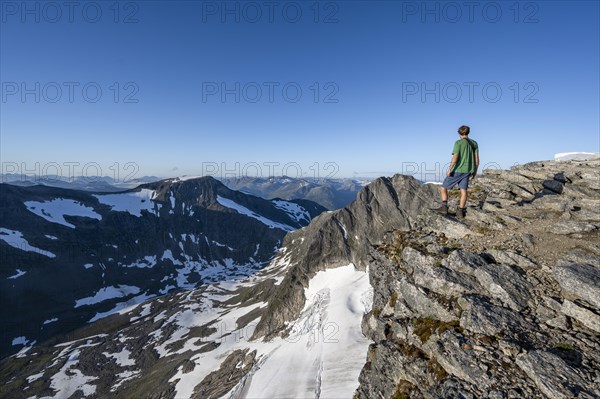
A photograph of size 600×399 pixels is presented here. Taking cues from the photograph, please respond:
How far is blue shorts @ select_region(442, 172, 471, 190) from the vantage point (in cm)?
1656

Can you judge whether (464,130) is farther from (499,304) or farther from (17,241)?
(17,241)

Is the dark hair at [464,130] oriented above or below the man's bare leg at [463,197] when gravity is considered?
above

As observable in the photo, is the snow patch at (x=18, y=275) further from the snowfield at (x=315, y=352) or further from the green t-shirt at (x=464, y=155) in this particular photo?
the green t-shirt at (x=464, y=155)

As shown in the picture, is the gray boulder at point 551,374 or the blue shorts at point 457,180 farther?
the blue shorts at point 457,180

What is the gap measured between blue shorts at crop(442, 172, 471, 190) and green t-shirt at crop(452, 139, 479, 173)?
33cm

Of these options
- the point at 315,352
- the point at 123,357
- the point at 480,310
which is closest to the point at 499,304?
the point at 480,310

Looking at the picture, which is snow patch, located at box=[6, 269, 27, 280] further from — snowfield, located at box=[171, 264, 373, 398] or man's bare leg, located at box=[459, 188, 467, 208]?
man's bare leg, located at box=[459, 188, 467, 208]

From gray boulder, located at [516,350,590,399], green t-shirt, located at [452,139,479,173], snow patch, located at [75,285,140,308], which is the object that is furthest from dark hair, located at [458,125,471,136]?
snow patch, located at [75,285,140,308]

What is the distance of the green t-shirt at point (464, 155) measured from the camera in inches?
632

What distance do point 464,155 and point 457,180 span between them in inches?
58.2

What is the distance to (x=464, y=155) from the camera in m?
16.1

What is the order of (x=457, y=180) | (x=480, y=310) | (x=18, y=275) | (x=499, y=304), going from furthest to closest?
(x=18, y=275) → (x=457, y=180) → (x=499, y=304) → (x=480, y=310)

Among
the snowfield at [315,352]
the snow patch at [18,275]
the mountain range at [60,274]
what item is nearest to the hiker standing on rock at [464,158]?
the snowfield at [315,352]

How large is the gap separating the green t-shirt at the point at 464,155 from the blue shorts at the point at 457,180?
329mm
